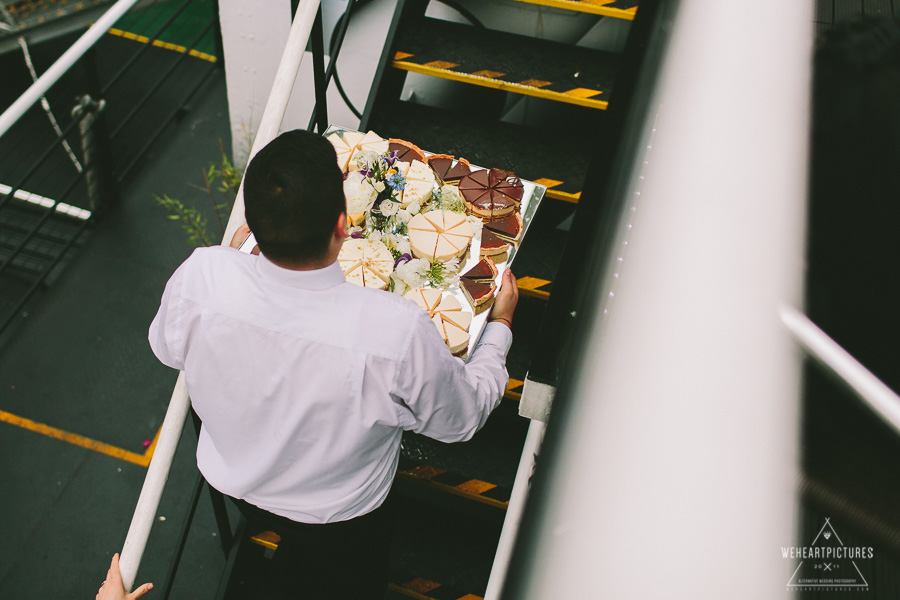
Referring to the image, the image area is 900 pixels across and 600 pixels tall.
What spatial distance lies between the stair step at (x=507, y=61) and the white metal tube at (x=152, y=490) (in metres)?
1.63

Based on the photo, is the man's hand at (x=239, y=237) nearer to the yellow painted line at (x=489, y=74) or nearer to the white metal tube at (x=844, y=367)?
the yellow painted line at (x=489, y=74)

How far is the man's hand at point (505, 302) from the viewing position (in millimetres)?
1714

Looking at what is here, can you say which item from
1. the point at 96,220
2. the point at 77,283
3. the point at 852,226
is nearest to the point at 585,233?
the point at 852,226

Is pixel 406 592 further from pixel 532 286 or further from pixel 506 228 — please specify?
pixel 506 228

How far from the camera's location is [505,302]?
1736mm

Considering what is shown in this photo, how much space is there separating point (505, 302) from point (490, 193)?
1.43ft

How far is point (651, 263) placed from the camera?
0.50m

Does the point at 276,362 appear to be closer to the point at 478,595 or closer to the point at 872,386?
the point at 872,386

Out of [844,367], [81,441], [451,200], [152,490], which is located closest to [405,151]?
[451,200]

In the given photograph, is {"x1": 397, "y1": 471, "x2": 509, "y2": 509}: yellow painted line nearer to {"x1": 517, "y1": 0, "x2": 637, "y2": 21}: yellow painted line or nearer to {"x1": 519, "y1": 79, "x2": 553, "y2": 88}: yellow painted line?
{"x1": 519, "y1": 79, "x2": 553, "y2": 88}: yellow painted line

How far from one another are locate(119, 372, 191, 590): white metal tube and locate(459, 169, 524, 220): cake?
1.03 m

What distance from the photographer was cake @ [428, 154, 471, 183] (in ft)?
6.72

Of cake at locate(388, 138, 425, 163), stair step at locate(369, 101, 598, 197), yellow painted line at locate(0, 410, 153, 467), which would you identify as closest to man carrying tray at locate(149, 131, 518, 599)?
cake at locate(388, 138, 425, 163)

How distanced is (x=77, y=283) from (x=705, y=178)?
4.10 metres
